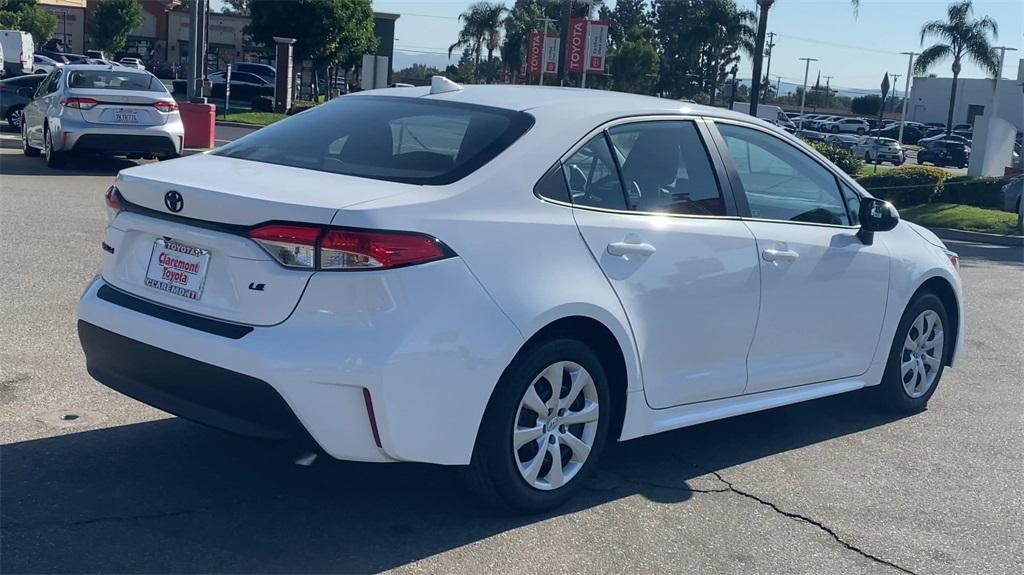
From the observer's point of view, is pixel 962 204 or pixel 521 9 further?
pixel 521 9

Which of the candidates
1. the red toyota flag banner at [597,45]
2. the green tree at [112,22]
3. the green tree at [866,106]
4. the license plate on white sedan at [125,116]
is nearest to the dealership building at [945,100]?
the green tree at [866,106]

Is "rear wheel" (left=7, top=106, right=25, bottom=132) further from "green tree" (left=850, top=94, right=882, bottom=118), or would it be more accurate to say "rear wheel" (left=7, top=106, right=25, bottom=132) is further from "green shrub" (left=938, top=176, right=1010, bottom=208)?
"green tree" (left=850, top=94, right=882, bottom=118)

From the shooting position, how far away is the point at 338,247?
401cm

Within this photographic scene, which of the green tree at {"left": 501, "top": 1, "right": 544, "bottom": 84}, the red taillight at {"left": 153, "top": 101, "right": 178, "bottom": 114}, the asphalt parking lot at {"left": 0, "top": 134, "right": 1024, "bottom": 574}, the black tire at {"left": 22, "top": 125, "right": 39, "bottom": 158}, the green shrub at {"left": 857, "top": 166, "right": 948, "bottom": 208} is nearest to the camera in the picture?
the asphalt parking lot at {"left": 0, "top": 134, "right": 1024, "bottom": 574}

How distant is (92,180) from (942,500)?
13035mm

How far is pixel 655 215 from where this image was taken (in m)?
5.02

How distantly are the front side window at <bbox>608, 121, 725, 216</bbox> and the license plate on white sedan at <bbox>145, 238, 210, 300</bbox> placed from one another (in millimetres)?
1815

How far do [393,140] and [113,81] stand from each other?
1275cm

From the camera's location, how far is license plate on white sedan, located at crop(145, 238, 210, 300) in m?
4.28

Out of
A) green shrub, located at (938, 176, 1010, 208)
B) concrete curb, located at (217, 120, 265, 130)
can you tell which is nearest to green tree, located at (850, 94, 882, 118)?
concrete curb, located at (217, 120, 265, 130)

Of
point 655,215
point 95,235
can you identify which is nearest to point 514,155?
point 655,215

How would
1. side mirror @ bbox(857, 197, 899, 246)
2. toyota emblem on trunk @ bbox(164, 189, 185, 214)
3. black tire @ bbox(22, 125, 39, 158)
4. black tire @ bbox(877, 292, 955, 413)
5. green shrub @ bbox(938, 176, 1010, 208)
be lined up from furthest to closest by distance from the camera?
green shrub @ bbox(938, 176, 1010, 208), black tire @ bbox(22, 125, 39, 158), black tire @ bbox(877, 292, 955, 413), side mirror @ bbox(857, 197, 899, 246), toyota emblem on trunk @ bbox(164, 189, 185, 214)

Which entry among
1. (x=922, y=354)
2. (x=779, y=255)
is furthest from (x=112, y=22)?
(x=779, y=255)

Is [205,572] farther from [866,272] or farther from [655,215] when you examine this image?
[866,272]
